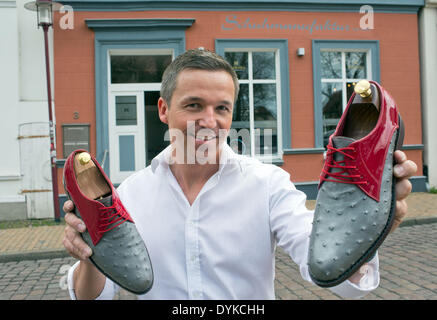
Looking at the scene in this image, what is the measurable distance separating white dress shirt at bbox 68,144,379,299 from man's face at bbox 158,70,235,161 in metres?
0.22

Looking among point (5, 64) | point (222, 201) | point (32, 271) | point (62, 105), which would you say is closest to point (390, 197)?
point (222, 201)

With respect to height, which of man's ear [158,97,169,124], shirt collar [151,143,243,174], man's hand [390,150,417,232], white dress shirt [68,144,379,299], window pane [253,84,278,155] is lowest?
white dress shirt [68,144,379,299]

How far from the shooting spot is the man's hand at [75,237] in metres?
1.20

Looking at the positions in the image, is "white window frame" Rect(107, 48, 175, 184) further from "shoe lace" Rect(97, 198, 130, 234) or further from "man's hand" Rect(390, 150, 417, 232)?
"man's hand" Rect(390, 150, 417, 232)

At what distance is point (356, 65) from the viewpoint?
9.07 m

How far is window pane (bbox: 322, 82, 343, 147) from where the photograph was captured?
349 inches

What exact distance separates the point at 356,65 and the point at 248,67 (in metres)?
2.65

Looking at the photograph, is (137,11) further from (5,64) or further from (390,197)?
(390,197)

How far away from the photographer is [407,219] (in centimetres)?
627

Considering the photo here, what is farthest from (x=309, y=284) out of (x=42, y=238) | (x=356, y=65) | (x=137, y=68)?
(x=356, y=65)

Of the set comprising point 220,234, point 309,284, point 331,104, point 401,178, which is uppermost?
point 331,104

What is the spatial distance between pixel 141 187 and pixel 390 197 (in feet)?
3.35

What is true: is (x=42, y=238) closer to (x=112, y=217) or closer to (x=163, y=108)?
(x=163, y=108)

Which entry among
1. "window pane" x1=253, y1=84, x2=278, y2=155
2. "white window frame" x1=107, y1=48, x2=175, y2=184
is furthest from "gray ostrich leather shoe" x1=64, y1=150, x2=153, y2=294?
"window pane" x1=253, y1=84, x2=278, y2=155
